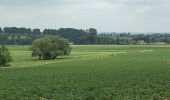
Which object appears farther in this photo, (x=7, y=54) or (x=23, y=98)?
(x=7, y=54)

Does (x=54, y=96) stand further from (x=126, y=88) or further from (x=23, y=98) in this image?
(x=126, y=88)

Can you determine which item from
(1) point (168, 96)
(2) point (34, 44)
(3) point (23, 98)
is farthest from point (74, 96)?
(2) point (34, 44)

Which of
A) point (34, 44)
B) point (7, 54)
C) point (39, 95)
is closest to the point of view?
point (39, 95)

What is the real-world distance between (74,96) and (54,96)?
4.78 ft

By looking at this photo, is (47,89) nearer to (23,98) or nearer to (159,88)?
(23,98)

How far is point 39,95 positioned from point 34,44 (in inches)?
3393

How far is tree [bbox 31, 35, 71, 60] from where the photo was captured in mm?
116500

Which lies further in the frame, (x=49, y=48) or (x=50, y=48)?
(x=50, y=48)

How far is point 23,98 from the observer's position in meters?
31.5

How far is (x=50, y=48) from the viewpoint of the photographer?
385ft

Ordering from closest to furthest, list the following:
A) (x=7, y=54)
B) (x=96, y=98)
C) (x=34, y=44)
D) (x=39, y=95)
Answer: (x=96, y=98)
(x=39, y=95)
(x=7, y=54)
(x=34, y=44)

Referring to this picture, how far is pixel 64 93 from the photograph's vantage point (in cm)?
3422

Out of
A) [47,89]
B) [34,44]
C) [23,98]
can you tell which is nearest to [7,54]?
[34,44]

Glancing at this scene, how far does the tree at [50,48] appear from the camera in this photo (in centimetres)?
11650
